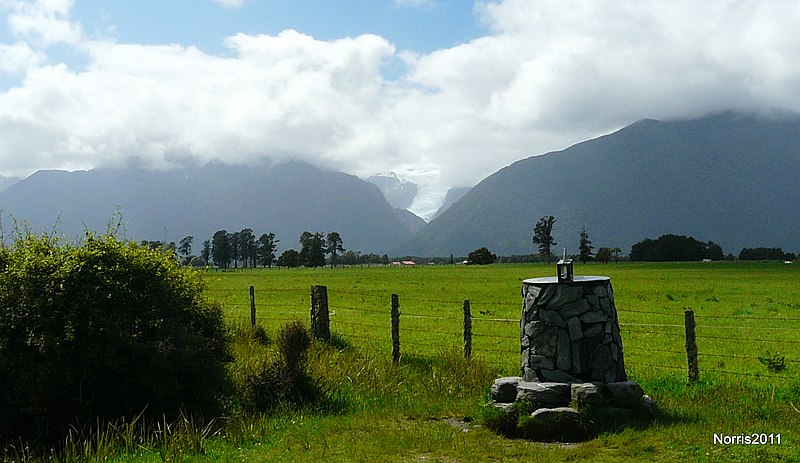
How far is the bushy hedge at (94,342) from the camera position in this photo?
10.8 meters

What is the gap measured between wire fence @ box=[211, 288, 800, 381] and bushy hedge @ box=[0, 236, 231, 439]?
5742mm

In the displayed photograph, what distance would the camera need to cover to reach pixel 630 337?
2252 cm

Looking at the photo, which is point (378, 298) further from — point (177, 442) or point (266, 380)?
point (177, 442)

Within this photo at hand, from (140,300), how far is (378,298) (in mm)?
25991

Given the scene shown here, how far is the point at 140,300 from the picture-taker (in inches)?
461

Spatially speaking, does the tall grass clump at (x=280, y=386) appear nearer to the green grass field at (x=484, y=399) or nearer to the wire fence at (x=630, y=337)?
the green grass field at (x=484, y=399)

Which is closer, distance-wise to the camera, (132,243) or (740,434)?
(740,434)

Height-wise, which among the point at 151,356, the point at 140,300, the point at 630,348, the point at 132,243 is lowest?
the point at 630,348

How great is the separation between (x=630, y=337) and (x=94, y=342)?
651 inches

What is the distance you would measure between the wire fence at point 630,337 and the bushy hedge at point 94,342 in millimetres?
5742

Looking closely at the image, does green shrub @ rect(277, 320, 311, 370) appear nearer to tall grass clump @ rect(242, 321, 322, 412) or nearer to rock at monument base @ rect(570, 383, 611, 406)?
tall grass clump @ rect(242, 321, 322, 412)

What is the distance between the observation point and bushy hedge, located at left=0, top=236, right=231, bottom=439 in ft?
35.6

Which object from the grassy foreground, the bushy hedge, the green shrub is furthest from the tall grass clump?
the bushy hedge

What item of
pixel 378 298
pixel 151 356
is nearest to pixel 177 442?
pixel 151 356
